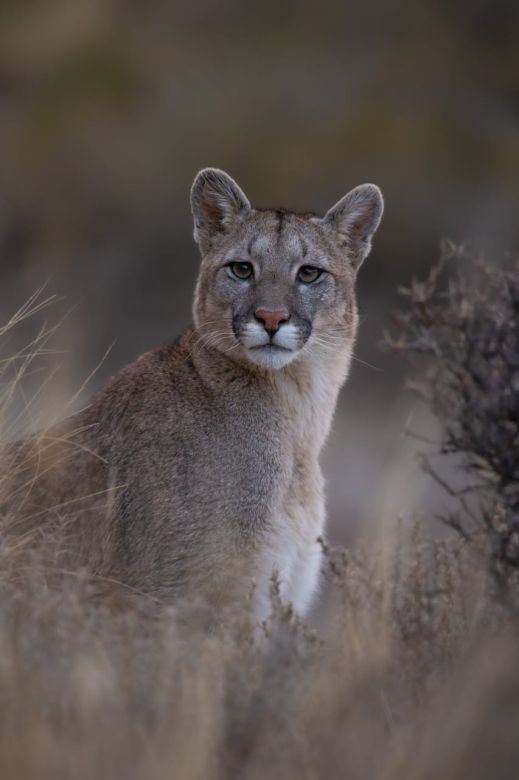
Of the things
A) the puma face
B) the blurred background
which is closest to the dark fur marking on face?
the puma face

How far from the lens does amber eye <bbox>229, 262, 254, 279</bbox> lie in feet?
23.0

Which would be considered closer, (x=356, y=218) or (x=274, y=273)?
(x=274, y=273)

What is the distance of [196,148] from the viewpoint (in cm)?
2308

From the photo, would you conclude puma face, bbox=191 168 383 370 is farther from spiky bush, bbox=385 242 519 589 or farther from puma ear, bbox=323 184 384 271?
spiky bush, bbox=385 242 519 589

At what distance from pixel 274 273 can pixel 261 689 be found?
285 cm

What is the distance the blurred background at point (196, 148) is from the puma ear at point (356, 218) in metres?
10.3

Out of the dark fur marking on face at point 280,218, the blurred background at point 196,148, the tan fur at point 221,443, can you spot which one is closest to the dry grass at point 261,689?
the tan fur at point 221,443

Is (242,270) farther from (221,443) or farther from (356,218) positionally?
(221,443)

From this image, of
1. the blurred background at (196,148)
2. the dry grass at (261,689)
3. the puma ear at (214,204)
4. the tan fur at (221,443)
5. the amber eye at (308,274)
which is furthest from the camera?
the blurred background at (196,148)

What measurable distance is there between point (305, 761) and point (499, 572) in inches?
92.2

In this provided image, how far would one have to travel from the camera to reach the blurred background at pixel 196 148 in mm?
20516

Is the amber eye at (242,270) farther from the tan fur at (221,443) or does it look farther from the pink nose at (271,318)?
the pink nose at (271,318)

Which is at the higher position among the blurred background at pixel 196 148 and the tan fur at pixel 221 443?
the blurred background at pixel 196 148

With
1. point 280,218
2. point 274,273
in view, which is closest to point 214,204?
point 280,218
